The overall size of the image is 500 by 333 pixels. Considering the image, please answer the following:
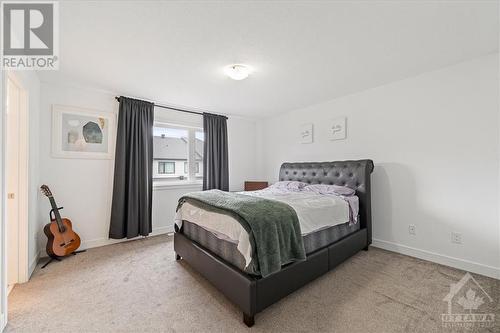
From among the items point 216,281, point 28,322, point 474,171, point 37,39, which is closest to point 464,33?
point 474,171

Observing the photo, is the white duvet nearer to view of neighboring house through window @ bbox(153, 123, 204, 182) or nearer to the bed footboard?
the bed footboard

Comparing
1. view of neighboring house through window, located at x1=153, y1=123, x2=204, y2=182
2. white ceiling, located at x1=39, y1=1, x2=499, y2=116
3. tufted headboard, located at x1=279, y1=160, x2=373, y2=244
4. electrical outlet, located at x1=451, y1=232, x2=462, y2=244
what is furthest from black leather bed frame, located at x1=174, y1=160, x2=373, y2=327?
view of neighboring house through window, located at x1=153, y1=123, x2=204, y2=182

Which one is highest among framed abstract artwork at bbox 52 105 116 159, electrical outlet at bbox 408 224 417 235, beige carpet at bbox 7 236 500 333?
framed abstract artwork at bbox 52 105 116 159

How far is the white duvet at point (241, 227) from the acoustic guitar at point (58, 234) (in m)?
1.47

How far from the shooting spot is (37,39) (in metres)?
1.94

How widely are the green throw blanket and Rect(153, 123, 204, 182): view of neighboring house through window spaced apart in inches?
97.7

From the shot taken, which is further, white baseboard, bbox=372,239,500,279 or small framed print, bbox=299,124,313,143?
small framed print, bbox=299,124,313,143

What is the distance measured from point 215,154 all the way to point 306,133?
1.92 m

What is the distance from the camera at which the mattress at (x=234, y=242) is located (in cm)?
183

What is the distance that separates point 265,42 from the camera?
2.02 m

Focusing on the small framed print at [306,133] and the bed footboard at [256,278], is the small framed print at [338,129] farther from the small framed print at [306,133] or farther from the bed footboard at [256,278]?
the bed footboard at [256,278]

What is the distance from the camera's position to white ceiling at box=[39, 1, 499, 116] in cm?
161

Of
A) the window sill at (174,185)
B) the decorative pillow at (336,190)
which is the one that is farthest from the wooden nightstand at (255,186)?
the decorative pillow at (336,190)

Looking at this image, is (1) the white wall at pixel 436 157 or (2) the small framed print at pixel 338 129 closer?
(1) the white wall at pixel 436 157
